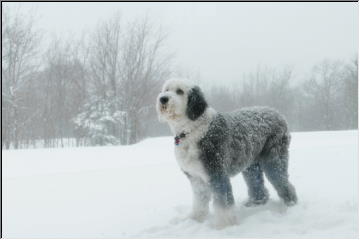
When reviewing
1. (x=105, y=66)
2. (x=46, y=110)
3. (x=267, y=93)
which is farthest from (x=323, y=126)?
(x=46, y=110)

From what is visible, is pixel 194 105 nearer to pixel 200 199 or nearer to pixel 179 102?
pixel 179 102

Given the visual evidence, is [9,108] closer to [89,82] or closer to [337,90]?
[89,82]

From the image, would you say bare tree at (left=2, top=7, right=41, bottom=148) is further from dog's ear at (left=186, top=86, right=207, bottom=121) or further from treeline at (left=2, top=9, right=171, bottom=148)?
dog's ear at (left=186, top=86, right=207, bottom=121)

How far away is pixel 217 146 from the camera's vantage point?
3561 mm

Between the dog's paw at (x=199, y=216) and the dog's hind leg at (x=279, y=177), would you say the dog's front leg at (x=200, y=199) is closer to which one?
the dog's paw at (x=199, y=216)

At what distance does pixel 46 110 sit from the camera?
18.5 metres

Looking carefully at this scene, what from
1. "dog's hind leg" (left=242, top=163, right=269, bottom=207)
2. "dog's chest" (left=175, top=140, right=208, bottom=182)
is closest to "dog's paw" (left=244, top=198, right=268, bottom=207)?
"dog's hind leg" (left=242, top=163, right=269, bottom=207)

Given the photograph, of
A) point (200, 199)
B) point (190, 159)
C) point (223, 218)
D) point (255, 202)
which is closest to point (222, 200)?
point (223, 218)

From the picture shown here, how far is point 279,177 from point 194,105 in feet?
4.54

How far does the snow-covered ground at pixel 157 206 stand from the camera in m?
3.50

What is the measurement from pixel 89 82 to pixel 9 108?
5108mm

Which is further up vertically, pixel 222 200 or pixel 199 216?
pixel 222 200

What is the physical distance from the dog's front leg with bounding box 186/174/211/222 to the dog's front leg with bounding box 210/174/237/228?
29cm

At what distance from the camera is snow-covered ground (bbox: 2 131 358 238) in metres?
3.50
